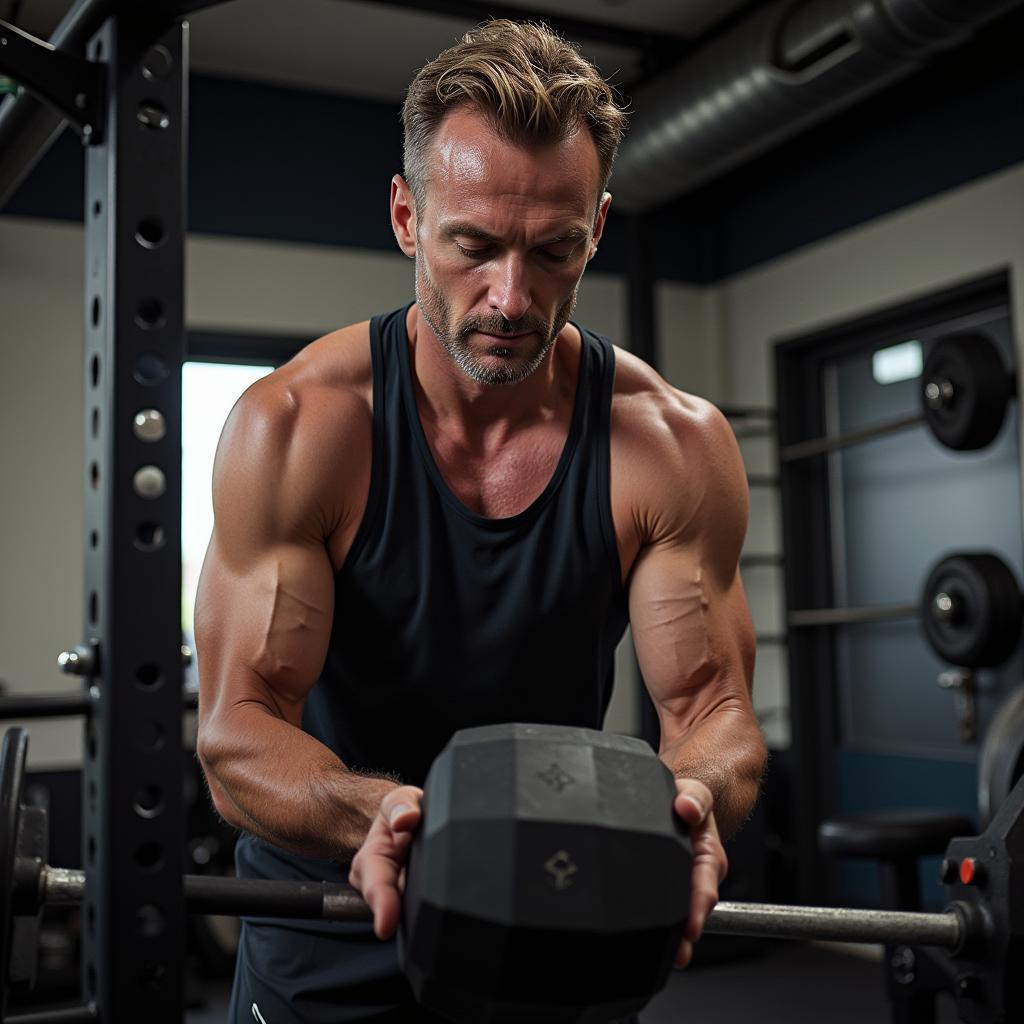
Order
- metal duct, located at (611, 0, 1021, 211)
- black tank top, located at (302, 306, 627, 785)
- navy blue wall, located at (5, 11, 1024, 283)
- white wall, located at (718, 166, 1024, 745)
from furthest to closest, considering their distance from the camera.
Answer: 1. navy blue wall, located at (5, 11, 1024, 283)
2. white wall, located at (718, 166, 1024, 745)
3. metal duct, located at (611, 0, 1021, 211)
4. black tank top, located at (302, 306, 627, 785)

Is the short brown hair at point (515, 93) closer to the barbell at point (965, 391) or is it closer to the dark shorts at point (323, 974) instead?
the dark shorts at point (323, 974)

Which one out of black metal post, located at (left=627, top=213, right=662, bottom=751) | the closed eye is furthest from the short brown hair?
black metal post, located at (left=627, top=213, right=662, bottom=751)

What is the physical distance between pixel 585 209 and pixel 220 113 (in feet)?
12.8

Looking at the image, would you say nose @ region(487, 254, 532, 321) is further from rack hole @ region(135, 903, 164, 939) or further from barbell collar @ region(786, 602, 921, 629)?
barbell collar @ region(786, 602, 921, 629)

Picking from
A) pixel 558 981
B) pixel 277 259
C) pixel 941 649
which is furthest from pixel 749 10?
pixel 558 981

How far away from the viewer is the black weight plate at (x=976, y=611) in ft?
12.3

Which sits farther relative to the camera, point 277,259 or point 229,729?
point 277,259

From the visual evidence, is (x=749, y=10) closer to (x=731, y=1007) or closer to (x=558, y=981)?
(x=731, y=1007)

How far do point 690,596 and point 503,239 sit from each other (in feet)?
1.58

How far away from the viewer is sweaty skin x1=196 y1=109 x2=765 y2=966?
4.28ft

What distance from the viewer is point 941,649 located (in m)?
3.94

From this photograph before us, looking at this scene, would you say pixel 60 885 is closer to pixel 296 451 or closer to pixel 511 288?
pixel 296 451

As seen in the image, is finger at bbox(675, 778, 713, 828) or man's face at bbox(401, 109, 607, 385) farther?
man's face at bbox(401, 109, 607, 385)

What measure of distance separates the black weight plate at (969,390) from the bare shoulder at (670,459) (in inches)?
96.0
